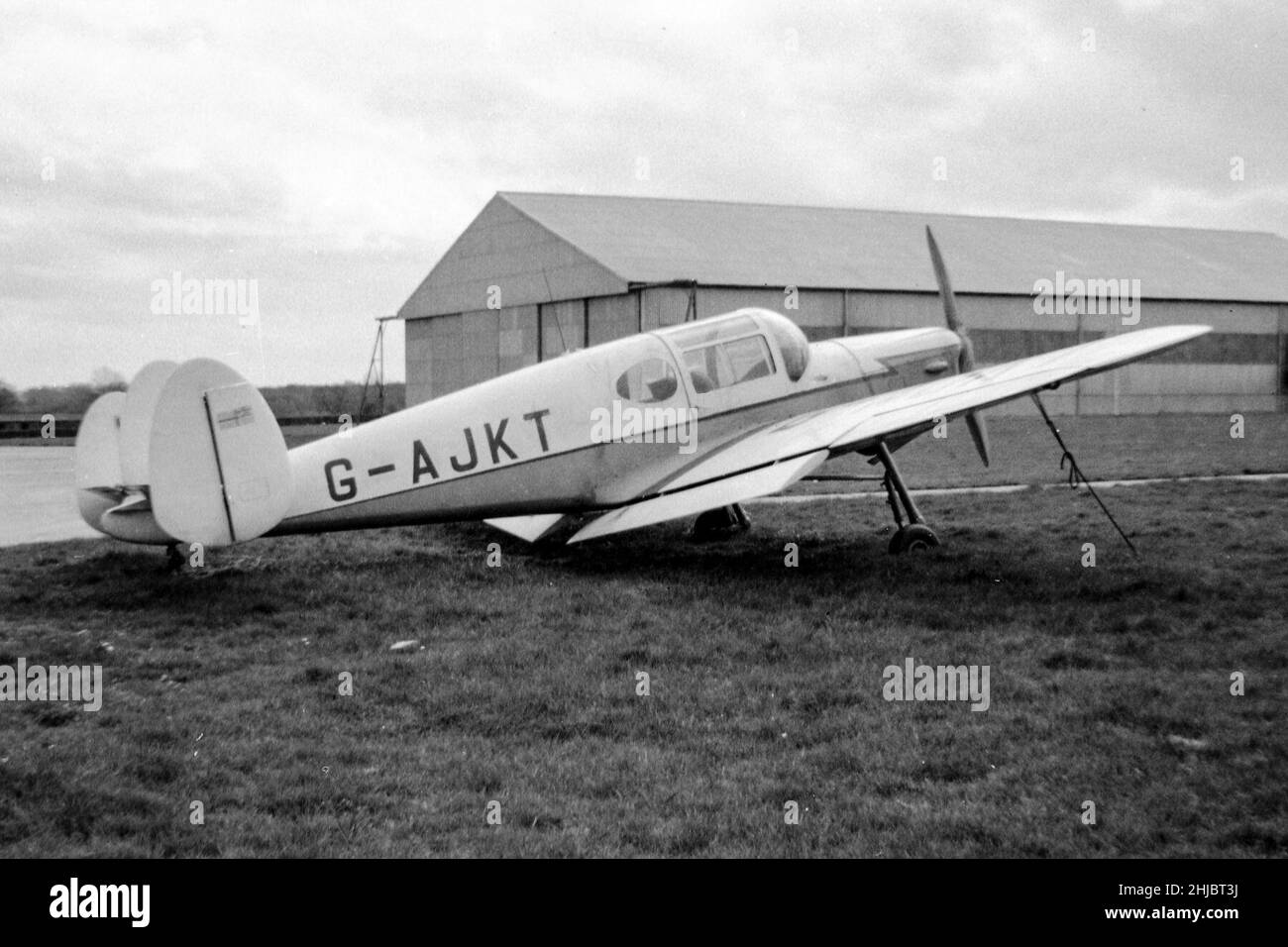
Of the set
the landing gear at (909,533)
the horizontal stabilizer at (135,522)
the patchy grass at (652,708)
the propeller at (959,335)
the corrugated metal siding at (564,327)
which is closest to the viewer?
the patchy grass at (652,708)

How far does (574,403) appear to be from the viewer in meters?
11.6

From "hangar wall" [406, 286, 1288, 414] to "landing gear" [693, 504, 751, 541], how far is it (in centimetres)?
Answer: 1874

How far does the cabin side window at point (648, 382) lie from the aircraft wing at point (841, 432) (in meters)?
0.58

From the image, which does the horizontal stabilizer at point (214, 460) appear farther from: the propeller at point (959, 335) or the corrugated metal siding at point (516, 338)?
the corrugated metal siding at point (516, 338)

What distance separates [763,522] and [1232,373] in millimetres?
34592

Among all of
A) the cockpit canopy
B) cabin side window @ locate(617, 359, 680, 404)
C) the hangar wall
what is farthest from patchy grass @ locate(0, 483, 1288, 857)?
the hangar wall

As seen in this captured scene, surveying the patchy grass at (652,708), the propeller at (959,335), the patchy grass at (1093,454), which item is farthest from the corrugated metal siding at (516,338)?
the patchy grass at (652,708)

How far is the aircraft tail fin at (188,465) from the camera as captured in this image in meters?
9.50

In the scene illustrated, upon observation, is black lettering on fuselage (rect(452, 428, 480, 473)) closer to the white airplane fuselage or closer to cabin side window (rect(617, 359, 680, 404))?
the white airplane fuselage

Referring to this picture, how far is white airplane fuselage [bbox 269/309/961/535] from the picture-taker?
1081 cm

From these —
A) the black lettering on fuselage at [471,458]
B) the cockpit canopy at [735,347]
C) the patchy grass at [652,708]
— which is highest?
the cockpit canopy at [735,347]

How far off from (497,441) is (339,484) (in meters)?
1.55

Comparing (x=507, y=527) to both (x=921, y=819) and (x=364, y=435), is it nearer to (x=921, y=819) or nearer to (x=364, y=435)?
(x=364, y=435)

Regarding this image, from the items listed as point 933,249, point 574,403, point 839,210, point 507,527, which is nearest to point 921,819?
point 574,403
